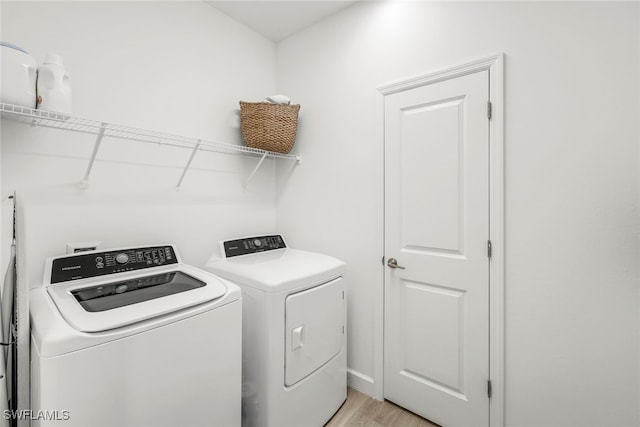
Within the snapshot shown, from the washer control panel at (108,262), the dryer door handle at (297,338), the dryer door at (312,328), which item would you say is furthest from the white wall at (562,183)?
the washer control panel at (108,262)

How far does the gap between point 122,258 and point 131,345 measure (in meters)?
0.68

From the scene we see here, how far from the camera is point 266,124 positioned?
6.82 feet

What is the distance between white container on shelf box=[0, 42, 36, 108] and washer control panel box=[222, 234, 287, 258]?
45.3 inches

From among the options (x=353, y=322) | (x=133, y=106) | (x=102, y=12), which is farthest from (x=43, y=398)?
(x=102, y=12)

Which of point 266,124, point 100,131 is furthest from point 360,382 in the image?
point 100,131

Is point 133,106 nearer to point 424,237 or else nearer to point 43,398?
point 43,398

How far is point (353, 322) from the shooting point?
7.06ft

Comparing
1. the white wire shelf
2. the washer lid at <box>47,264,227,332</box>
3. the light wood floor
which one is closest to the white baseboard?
the light wood floor

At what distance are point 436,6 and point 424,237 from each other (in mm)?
1373

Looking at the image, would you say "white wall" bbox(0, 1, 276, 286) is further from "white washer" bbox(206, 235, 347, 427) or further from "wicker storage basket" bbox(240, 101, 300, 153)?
"white washer" bbox(206, 235, 347, 427)

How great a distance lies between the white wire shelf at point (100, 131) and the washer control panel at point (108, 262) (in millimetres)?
396

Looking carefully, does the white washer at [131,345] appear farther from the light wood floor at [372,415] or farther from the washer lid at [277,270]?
the light wood floor at [372,415]

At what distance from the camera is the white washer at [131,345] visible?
3.00 ft
